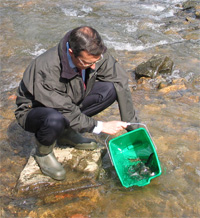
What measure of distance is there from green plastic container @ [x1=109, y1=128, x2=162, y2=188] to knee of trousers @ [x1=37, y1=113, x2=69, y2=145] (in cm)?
53

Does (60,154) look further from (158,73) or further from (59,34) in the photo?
(59,34)

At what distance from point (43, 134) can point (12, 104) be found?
1703mm

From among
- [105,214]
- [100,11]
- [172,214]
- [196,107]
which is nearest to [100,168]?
[105,214]

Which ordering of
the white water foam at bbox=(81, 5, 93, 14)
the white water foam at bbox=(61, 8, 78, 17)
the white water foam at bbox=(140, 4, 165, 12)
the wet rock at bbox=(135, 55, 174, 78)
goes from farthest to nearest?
the white water foam at bbox=(140, 4, 165, 12), the white water foam at bbox=(81, 5, 93, 14), the white water foam at bbox=(61, 8, 78, 17), the wet rock at bbox=(135, 55, 174, 78)

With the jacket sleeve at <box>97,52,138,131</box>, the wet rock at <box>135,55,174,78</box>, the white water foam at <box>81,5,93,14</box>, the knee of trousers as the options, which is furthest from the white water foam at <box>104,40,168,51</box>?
the knee of trousers

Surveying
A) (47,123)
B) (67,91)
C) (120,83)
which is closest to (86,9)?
(120,83)

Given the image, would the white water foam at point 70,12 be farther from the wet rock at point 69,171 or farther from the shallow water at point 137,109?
the wet rock at point 69,171

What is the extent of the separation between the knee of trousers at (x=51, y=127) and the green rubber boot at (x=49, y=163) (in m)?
0.16

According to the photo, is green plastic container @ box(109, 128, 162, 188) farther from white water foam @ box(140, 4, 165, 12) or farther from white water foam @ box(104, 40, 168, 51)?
white water foam @ box(140, 4, 165, 12)

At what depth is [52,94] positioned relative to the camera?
2.24 metres

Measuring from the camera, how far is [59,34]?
6652 millimetres

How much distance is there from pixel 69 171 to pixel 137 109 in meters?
1.43

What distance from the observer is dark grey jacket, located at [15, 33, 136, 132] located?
222cm

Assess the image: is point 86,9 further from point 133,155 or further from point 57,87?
point 57,87
